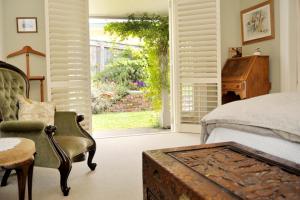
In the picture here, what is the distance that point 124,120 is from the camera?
7.08 m

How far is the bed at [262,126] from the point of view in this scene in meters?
1.22

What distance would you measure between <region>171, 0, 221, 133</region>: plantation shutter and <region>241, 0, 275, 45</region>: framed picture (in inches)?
22.2

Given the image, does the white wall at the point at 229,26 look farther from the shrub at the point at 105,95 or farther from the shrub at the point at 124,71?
the shrub at the point at 105,95

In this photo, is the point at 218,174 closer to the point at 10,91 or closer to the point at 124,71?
the point at 10,91

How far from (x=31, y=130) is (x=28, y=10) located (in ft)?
8.01

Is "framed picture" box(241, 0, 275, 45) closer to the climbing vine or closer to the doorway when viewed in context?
the climbing vine

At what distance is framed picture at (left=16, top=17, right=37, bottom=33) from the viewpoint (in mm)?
3963

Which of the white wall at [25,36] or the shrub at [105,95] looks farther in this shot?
the shrub at [105,95]

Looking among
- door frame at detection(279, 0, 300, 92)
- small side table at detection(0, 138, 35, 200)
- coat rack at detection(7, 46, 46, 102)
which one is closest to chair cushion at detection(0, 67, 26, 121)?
small side table at detection(0, 138, 35, 200)

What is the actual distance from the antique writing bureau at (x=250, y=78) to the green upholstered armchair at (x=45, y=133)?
2276 mm

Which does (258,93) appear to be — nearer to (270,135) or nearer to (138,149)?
(138,149)

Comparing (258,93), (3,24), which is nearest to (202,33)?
(258,93)

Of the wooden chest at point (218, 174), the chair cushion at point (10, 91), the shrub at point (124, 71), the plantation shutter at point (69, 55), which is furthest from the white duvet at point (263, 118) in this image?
the shrub at point (124, 71)

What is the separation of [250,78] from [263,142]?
2.79 meters
